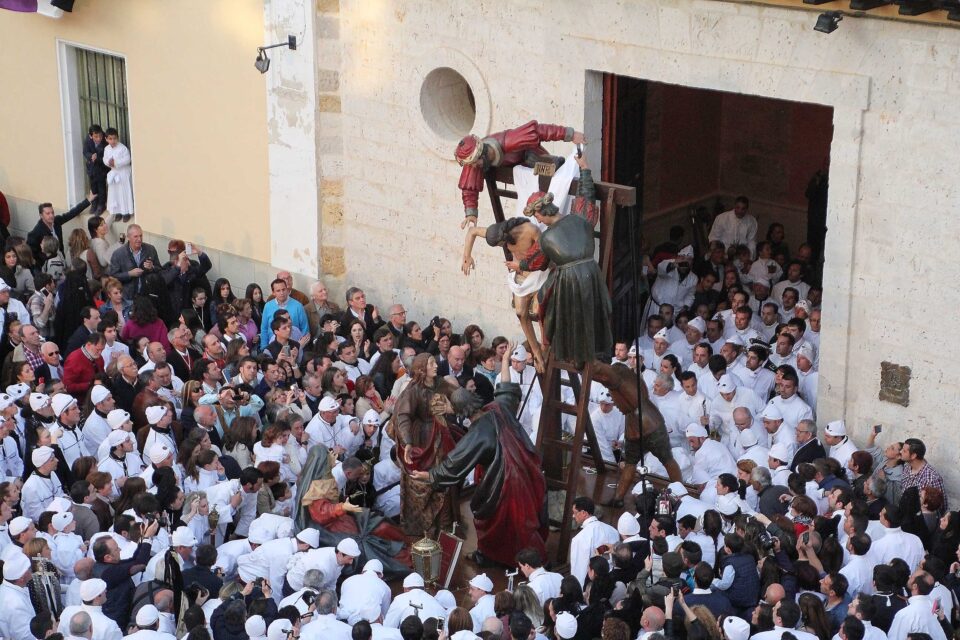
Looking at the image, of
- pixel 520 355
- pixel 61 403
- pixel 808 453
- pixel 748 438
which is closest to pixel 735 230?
pixel 520 355

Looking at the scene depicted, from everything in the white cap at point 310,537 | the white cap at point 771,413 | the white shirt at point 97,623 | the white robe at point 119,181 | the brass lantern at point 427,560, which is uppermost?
the white robe at point 119,181

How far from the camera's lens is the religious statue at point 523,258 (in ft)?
44.2

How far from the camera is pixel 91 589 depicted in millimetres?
12172

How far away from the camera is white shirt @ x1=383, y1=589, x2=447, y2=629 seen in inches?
490

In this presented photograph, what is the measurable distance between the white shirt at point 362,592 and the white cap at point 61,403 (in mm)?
3446

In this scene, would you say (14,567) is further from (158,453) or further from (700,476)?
(700,476)

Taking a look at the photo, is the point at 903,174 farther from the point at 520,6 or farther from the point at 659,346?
the point at 520,6

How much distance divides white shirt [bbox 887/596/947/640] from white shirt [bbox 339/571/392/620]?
153 inches

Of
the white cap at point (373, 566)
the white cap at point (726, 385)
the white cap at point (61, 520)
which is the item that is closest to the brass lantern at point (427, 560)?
the white cap at point (373, 566)

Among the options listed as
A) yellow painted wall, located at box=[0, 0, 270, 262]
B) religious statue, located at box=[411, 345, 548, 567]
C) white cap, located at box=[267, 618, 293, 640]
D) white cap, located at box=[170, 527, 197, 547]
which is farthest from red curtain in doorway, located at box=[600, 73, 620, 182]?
white cap, located at box=[267, 618, 293, 640]

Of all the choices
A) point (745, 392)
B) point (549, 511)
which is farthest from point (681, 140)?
point (549, 511)

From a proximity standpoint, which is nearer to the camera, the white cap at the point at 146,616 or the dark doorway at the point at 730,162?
the white cap at the point at 146,616

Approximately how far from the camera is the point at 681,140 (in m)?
22.1

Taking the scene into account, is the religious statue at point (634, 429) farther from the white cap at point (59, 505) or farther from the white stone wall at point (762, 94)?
the white cap at point (59, 505)
